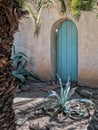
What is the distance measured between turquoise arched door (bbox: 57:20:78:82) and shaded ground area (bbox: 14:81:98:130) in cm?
101

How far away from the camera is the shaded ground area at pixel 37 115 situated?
6855mm

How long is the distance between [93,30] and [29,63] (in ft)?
8.48

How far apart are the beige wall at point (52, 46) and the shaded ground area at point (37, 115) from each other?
0.65 m

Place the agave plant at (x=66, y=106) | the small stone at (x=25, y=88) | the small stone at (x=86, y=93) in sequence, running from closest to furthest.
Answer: the agave plant at (x=66, y=106) → the small stone at (x=86, y=93) → the small stone at (x=25, y=88)

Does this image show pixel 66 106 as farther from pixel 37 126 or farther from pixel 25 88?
pixel 25 88

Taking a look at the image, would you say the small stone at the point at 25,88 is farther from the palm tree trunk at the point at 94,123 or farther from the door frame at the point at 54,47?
the palm tree trunk at the point at 94,123

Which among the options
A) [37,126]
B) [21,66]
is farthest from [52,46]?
[37,126]

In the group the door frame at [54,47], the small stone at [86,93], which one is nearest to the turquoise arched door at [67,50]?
the door frame at [54,47]

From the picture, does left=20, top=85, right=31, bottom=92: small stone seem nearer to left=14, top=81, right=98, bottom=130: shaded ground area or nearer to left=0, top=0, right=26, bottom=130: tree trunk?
left=14, top=81, right=98, bottom=130: shaded ground area

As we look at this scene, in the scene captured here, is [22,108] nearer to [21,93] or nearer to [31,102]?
[31,102]

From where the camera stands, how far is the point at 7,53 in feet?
12.3

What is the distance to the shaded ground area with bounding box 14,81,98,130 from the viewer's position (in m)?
6.86

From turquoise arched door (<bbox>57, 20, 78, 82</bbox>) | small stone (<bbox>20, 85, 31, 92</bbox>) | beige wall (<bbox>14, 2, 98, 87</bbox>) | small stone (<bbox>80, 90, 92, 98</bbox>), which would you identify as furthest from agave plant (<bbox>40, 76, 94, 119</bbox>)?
turquoise arched door (<bbox>57, 20, 78, 82</bbox>)

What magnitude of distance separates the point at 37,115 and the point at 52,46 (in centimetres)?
385
